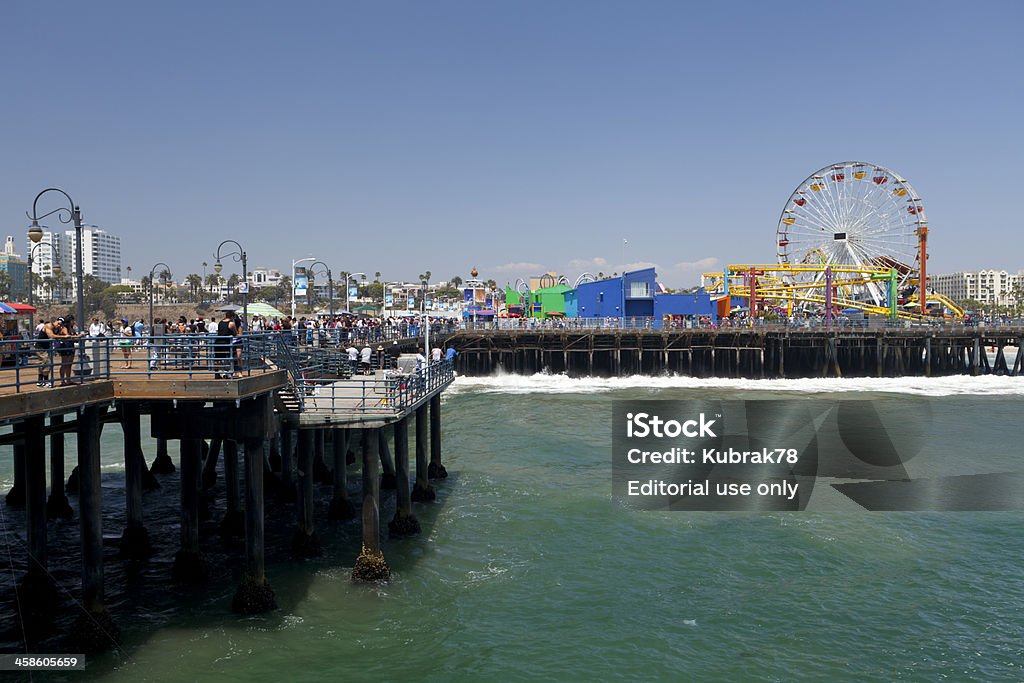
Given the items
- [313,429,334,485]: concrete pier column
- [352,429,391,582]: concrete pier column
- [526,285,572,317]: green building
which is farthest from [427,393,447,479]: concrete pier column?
[526,285,572,317]: green building

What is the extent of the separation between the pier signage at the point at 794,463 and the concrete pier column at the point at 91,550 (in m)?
14.2

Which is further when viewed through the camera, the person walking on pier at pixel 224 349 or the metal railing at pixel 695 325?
the metal railing at pixel 695 325

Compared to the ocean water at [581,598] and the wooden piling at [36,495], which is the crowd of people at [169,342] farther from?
the ocean water at [581,598]

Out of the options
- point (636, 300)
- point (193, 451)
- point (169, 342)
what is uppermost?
point (636, 300)

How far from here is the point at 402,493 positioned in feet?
64.8

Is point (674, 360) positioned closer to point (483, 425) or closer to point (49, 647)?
point (483, 425)

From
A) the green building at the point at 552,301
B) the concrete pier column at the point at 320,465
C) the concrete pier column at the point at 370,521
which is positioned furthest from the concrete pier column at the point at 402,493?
the green building at the point at 552,301

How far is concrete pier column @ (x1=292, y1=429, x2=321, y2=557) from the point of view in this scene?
57.2ft

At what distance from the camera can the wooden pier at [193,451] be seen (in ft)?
42.5

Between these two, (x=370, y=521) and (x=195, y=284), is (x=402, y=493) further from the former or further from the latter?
(x=195, y=284)

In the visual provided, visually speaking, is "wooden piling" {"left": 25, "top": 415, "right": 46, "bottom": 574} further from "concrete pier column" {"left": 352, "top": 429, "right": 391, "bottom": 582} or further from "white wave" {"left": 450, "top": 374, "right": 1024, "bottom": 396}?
"white wave" {"left": 450, "top": 374, "right": 1024, "bottom": 396}

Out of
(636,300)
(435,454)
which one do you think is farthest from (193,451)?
(636,300)

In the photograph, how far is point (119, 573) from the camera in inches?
673

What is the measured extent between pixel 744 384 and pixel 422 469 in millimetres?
40691
